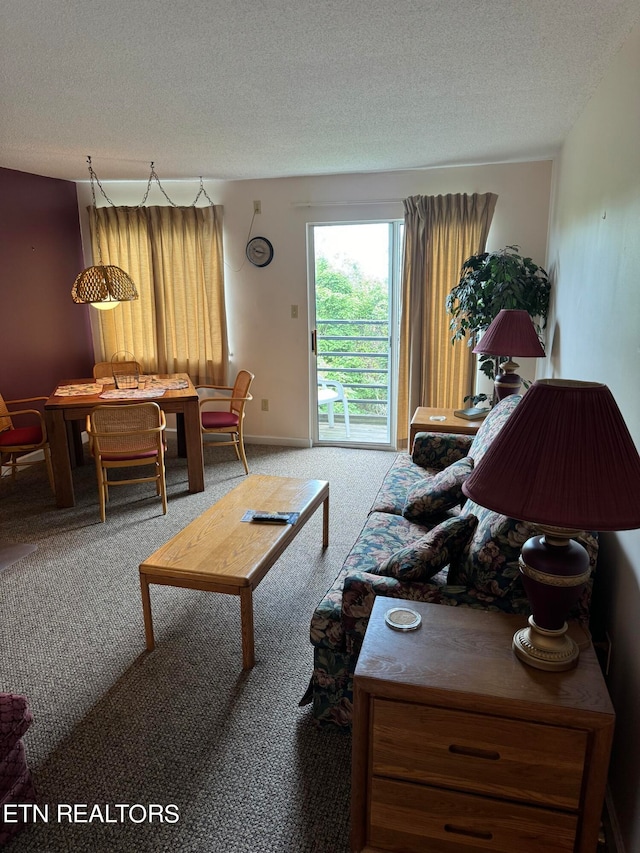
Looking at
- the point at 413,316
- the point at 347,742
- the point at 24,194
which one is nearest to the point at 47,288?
the point at 24,194

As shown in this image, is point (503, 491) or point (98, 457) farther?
point (98, 457)

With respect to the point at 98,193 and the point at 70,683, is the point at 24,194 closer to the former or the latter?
the point at 98,193

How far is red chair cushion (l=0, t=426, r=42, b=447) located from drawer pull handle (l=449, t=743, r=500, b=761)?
3871 millimetres

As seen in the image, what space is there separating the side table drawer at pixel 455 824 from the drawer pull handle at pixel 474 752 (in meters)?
0.12

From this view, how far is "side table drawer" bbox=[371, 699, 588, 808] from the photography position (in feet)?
4.60

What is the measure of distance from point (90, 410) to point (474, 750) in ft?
11.4

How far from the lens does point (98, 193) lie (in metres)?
5.62

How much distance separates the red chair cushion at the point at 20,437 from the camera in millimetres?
4316

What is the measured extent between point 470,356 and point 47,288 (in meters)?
3.86

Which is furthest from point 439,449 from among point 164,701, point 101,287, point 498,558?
point 101,287

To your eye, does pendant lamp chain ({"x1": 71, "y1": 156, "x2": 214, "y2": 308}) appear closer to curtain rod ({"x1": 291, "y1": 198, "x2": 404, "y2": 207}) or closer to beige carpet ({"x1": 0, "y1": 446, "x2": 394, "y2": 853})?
curtain rod ({"x1": 291, "y1": 198, "x2": 404, "y2": 207})

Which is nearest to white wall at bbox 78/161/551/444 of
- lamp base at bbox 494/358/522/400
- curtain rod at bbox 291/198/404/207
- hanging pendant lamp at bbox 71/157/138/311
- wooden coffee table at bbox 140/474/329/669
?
curtain rod at bbox 291/198/404/207

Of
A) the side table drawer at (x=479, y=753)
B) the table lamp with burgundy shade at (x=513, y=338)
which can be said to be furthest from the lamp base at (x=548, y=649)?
the table lamp with burgundy shade at (x=513, y=338)

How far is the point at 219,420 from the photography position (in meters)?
4.95
